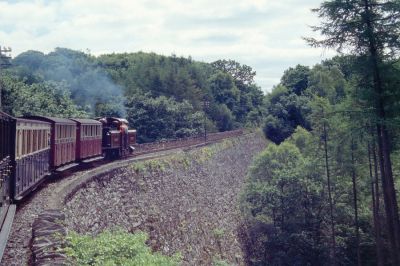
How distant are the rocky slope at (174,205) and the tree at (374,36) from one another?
963 centimetres

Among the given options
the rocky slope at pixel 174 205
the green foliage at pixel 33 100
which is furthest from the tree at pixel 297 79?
the green foliage at pixel 33 100

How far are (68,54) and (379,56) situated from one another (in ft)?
209

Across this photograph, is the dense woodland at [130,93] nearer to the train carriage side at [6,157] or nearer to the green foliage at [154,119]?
the green foliage at [154,119]

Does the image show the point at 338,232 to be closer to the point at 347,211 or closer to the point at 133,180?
the point at 347,211

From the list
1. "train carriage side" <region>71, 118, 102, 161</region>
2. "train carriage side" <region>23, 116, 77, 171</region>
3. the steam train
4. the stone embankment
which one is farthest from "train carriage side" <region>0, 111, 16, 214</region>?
"train carriage side" <region>71, 118, 102, 161</region>

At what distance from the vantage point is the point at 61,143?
19328 mm

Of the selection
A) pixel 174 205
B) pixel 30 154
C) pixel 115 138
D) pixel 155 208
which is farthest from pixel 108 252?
pixel 115 138

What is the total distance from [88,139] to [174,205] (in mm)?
5742

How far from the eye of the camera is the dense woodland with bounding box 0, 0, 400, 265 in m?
15.4

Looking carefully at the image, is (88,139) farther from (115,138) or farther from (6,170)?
(6,170)

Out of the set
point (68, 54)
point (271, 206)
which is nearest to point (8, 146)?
point (271, 206)

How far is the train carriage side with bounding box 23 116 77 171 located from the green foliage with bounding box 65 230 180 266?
23.9 ft

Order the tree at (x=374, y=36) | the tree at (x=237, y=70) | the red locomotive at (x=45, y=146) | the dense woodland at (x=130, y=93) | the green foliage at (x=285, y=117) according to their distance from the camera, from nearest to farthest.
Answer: the red locomotive at (x=45, y=146), the tree at (x=374, y=36), the dense woodland at (x=130, y=93), the green foliage at (x=285, y=117), the tree at (x=237, y=70)

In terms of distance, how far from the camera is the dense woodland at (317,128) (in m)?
15.4
